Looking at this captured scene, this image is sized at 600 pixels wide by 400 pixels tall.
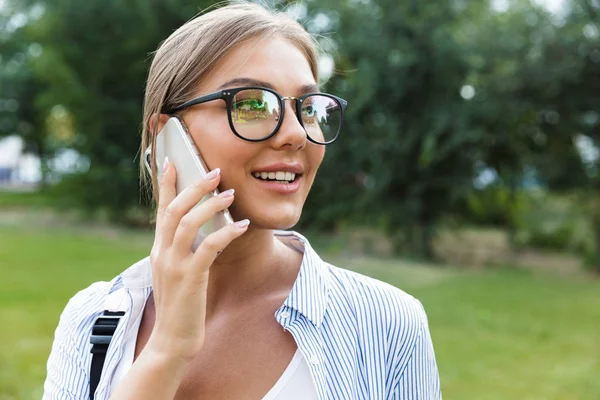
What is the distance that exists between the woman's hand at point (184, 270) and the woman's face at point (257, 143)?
0.17 metres

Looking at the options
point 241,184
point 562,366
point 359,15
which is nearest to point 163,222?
point 241,184

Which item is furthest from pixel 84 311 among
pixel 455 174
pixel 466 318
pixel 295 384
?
pixel 455 174

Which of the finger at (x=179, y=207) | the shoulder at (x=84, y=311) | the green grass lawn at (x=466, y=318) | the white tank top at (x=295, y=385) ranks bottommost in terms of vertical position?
the green grass lawn at (x=466, y=318)

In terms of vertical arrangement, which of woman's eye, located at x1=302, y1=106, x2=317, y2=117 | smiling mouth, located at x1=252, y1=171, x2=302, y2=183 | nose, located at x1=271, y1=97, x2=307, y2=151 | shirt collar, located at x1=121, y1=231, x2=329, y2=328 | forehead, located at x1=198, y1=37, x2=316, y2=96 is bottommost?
shirt collar, located at x1=121, y1=231, x2=329, y2=328

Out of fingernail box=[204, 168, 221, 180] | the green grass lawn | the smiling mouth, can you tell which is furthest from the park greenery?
fingernail box=[204, 168, 221, 180]

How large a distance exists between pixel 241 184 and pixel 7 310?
808cm

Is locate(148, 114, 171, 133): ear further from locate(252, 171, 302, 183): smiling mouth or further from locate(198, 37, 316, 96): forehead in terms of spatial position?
locate(252, 171, 302, 183): smiling mouth

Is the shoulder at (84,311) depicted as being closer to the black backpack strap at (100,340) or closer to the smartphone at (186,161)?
the black backpack strap at (100,340)

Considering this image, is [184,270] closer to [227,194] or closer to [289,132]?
[227,194]

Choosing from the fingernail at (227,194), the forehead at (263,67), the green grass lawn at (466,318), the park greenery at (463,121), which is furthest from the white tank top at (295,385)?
the park greenery at (463,121)

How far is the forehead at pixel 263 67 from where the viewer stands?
66.4 inches

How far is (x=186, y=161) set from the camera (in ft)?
5.65

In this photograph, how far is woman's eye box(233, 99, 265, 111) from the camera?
1.64m

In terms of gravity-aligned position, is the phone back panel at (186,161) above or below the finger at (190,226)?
Result: above
